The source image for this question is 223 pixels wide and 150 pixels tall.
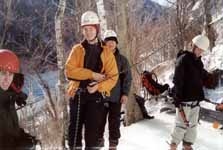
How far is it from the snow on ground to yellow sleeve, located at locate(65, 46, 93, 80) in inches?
73.9

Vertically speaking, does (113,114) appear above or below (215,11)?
below

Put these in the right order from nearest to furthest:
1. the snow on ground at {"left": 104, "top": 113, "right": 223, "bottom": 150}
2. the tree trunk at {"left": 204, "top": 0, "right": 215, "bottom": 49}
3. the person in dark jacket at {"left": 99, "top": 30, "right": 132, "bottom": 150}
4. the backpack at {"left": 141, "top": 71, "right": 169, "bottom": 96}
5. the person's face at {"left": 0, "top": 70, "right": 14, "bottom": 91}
Result: 1. the person's face at {"left": 0, "top": 70, "right": 14, "bottom": 91}
2. the person in dark jacket at {"left": 99, "top": 30, "right": 132, "bottom": 150}
3. the snow on ground at {"left": 104, "top": 113, "right": 223, "bottom": 150}
4. the backpack at {"left": 141, "top": 71, "right": 169, "bottom": 96}
5. the tree trunk at {"left": 204, "top": 0, "right": 215, "bottom": 49}

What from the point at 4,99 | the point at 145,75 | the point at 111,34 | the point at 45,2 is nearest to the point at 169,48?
the point at 45,2

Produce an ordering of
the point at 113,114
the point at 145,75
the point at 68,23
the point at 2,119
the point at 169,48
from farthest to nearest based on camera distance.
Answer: the point at 169,48, the point at 68,23, the point at 145,75, the point at 113,114, the point at 2,119

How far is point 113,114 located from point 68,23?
10.3 m

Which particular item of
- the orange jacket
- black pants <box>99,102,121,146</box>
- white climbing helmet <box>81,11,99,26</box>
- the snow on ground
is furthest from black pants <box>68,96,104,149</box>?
the snow on ground

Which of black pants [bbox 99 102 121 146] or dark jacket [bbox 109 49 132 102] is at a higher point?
dark jacket [bbox 109 49 132 102]

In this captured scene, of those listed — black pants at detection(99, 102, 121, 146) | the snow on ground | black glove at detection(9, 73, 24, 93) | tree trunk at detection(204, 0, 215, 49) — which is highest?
tree trunk at detection(204, 0, 215, 49)

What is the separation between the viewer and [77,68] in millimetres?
4543

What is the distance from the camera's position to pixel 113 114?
5.13m

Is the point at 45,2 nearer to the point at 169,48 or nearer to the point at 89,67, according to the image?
the point at 169,48

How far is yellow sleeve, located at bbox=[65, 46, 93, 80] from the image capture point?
4508mm

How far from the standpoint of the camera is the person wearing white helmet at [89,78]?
4.57 metres

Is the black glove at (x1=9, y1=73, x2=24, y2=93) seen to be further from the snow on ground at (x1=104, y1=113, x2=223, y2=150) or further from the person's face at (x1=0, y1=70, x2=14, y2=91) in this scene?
the snow on ground at (x1=104, y1=113, x2=223, y2=150)
